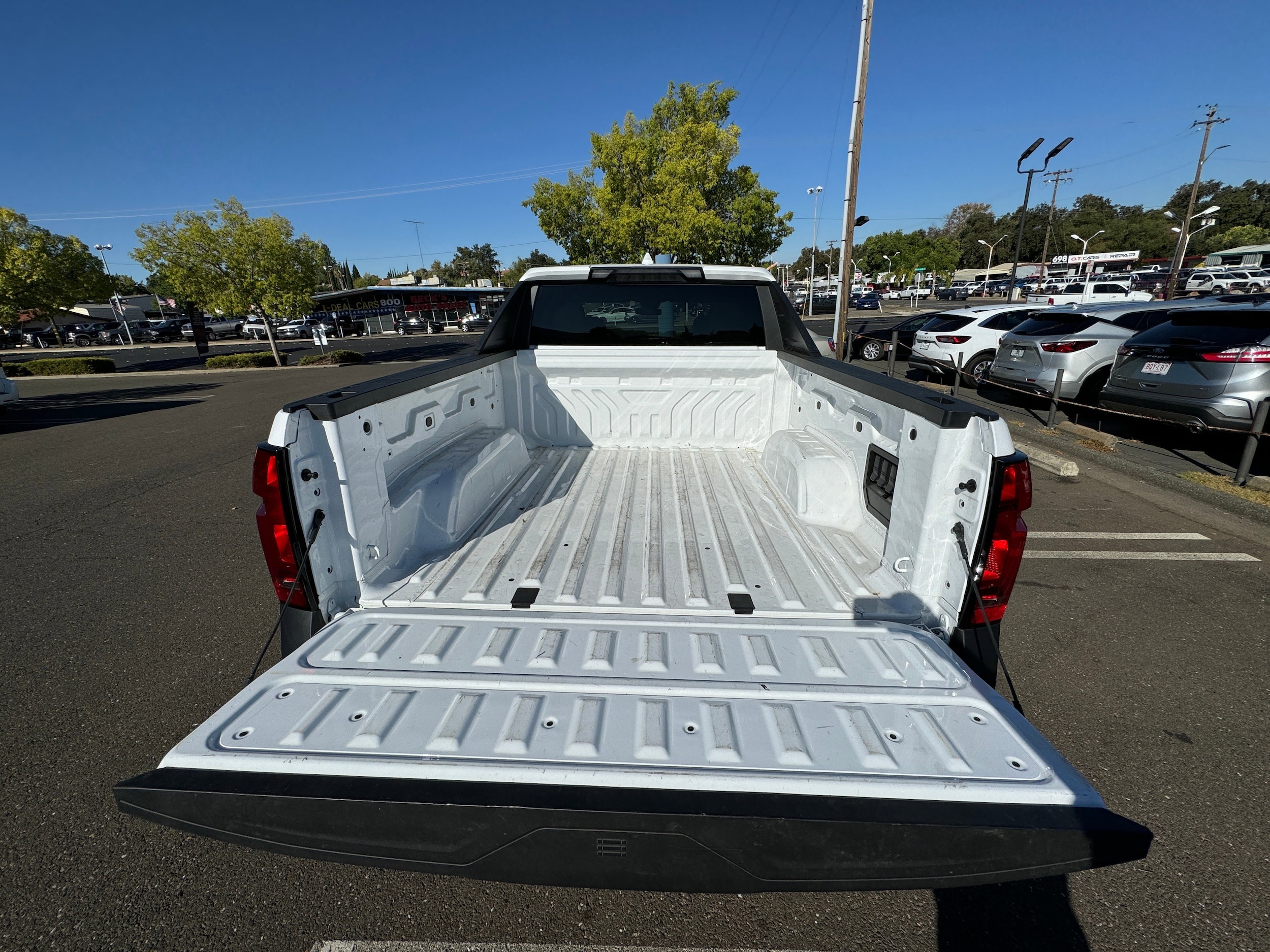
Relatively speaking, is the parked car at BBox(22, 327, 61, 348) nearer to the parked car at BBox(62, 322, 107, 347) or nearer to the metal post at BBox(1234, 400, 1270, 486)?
the parked car at BBox(62, 322, 107, 347)

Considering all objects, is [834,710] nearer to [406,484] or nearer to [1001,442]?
[1001,442]

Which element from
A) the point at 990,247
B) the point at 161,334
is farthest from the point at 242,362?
the point at 990,247

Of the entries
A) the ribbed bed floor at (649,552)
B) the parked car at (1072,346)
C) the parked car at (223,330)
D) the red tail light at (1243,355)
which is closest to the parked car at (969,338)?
the parked car at (1072,346)

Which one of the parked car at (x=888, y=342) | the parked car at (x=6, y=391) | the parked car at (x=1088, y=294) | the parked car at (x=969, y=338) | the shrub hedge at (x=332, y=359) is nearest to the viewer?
the parked car at (x=6, y=391)

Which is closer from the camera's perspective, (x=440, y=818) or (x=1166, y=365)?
(x=440, y=818)

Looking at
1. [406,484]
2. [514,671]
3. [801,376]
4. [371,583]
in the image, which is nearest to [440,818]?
[514,671]

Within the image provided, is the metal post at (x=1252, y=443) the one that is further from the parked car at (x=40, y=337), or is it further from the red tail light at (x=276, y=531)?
the parked car at (x=40, y=337)

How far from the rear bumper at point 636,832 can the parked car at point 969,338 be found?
11.7 metres

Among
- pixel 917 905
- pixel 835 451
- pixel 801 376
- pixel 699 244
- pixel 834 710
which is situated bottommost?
pixel 917 905

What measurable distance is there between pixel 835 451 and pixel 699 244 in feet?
68.3

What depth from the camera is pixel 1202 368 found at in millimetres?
5922

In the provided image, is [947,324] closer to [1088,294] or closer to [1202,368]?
[1202,368]

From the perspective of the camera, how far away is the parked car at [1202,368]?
5.61m

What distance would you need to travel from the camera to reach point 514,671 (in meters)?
1.64
